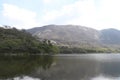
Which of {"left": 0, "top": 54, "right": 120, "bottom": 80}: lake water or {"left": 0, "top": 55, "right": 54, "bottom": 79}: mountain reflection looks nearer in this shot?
{"left": 0, "top": 54, "right": 120, "bottom": 80}: lake water

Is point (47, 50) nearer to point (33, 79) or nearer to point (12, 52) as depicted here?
point (12, 52)

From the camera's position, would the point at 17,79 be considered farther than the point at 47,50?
No

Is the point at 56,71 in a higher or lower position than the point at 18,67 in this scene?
lower

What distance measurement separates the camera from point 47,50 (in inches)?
6078

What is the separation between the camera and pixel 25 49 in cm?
13812

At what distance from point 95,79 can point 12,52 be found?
327 feet

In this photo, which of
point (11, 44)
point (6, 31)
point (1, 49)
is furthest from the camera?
point (6, 31)

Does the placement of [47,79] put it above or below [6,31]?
below

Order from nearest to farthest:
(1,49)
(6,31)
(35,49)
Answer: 1. (1,49)
2. (35,49)
3. (6,31)


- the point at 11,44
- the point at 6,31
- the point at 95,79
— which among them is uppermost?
the point at 6,31

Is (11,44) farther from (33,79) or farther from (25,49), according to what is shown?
(33,79)

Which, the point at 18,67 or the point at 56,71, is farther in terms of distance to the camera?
the point at 18,67

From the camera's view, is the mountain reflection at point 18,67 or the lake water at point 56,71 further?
the mountain reflection at point 18,67

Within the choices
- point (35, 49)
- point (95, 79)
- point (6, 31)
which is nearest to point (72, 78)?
point (95, 79)
